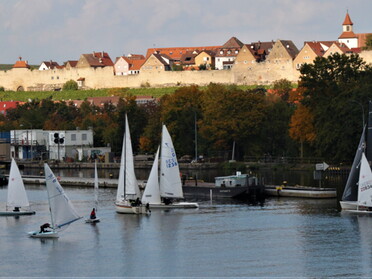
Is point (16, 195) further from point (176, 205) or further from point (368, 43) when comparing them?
point (368, 43)

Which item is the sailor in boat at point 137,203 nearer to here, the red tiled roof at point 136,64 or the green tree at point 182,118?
the green tree at point 182,118

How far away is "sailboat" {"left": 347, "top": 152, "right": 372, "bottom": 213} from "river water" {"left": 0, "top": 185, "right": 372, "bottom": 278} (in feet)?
3.99

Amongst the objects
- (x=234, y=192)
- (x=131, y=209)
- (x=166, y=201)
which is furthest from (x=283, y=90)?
(x=131, y=209)

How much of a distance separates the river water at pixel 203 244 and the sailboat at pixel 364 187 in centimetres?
122

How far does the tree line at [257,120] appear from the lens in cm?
7956

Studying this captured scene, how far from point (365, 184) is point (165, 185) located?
1128 cm

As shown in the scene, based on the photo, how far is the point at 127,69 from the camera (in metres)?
183

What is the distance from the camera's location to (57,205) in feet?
169

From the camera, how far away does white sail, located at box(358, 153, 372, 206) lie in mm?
56500

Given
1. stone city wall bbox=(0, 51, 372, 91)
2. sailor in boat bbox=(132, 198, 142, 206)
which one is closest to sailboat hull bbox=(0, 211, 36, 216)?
sailor in boat bbox=(132, 198, 142, 206)

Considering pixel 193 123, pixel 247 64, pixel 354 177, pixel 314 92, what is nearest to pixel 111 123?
pixel 193 123

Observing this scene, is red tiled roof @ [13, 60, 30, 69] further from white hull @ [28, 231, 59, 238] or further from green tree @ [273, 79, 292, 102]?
white hull @ [28, 231, 59, 238]

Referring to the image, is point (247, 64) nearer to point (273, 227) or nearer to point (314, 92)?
point (314, 92)

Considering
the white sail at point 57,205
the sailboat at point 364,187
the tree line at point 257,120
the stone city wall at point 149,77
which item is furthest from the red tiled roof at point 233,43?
the white sail at point 57,205
